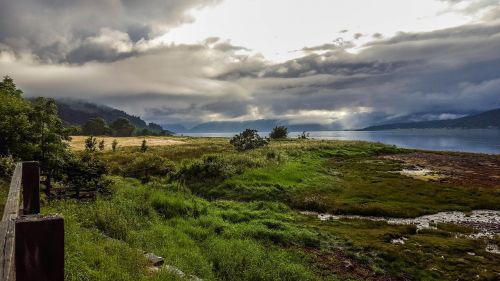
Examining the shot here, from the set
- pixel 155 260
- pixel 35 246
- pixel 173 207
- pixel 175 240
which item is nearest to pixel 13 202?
pixel 35 246

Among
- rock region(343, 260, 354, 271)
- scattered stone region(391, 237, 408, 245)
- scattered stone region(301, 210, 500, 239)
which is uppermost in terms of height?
rock region(343, 260, 354, 271)

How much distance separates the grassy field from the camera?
14.2 meters

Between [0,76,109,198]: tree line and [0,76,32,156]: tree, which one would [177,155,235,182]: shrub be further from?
[0,76,32,156]: tree

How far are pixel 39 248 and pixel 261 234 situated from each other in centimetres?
2157

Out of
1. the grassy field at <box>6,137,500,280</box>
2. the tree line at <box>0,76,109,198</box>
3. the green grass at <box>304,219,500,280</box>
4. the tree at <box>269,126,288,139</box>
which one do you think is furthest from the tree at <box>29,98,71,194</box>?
the tree at <box>269,126,288,139</box>

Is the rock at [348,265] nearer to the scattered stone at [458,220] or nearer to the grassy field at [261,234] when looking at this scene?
the grassy field at [261,234]

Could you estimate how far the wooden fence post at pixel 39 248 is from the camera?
303 cm

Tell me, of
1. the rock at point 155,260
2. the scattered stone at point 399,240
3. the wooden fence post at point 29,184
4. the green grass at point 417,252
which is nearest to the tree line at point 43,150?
the rock at point 155,260

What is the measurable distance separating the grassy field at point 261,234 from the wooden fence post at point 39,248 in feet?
23.2

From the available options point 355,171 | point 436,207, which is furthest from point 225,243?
point 355,171

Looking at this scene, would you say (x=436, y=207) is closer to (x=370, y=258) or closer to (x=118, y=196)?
(x=370, y=258)

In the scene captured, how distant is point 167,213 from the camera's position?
23.1 metres

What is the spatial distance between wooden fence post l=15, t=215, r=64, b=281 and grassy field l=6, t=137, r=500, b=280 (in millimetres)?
7057

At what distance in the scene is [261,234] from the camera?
941 inches
